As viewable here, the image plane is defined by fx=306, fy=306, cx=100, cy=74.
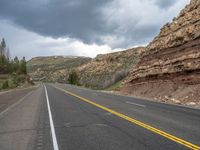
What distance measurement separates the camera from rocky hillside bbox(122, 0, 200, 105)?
1123 inches

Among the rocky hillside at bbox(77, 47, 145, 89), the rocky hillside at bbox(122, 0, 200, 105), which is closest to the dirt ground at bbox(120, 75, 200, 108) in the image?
the rocky hillside at bbox(122, 0, 200, 105)

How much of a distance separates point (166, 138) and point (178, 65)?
23955 millimetres

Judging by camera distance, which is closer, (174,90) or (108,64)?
(174,90)

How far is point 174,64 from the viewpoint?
→ 3334cm

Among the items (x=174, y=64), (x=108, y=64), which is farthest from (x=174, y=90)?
(x=108, y=64)

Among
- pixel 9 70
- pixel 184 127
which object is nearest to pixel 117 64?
pixel 9 70

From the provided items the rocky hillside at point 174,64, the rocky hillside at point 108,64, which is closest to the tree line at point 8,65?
the rocky hillside at point 108,64

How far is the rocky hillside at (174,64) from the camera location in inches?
1123

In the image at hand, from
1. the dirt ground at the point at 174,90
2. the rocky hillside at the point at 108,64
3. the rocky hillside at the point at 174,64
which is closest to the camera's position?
the dirt ground at the point at 174,90

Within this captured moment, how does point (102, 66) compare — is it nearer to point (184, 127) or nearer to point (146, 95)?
point (146, 95)

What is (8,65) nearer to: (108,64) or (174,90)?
(108,64)

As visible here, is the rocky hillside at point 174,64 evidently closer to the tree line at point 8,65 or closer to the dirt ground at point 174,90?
the dirt ground at point 174,90

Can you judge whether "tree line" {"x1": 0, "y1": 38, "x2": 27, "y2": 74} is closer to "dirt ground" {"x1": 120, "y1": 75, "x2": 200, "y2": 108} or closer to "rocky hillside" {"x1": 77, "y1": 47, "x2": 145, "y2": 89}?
"rocky hillside" {"x1": 77, "y1": 47, "x2": 145, "y2": 89}

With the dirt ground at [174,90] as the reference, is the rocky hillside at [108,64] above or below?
above
